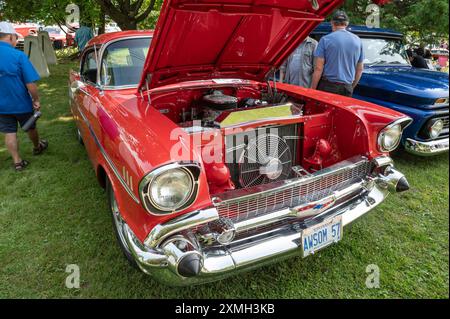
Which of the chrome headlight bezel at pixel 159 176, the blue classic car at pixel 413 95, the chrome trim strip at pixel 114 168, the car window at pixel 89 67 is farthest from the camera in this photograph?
the blue classic car at pixel 413 95

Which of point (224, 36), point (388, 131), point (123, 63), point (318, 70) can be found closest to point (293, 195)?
point (388, 131)

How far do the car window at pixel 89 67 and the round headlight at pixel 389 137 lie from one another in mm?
2406

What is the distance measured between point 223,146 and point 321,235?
2.54ft

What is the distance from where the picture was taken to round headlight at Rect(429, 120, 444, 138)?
145 inches

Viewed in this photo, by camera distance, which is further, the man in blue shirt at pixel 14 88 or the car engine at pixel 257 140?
the man in blue shirt at pixel 14 88

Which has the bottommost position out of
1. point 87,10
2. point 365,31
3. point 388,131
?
point 388,131

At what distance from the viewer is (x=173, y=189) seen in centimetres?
154

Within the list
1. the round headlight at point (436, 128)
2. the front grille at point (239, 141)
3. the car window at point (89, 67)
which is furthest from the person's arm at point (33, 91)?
the round headlight at point (436, 128)

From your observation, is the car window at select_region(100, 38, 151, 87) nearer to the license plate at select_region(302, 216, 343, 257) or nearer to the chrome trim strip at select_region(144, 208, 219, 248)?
the chrome trim strip at select_region(144, 208, 219, 248)

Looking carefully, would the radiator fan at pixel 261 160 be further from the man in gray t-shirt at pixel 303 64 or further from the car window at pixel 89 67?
the man in gray t-shirt at pixel 303 64

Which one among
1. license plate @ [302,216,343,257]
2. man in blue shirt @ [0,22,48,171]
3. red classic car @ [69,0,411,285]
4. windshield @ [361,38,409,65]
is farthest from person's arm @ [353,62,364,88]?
man in blue shirt @ [0,22,48,171]

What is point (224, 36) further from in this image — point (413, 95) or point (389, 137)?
point (413, 95)

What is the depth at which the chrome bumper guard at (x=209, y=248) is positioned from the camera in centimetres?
152
